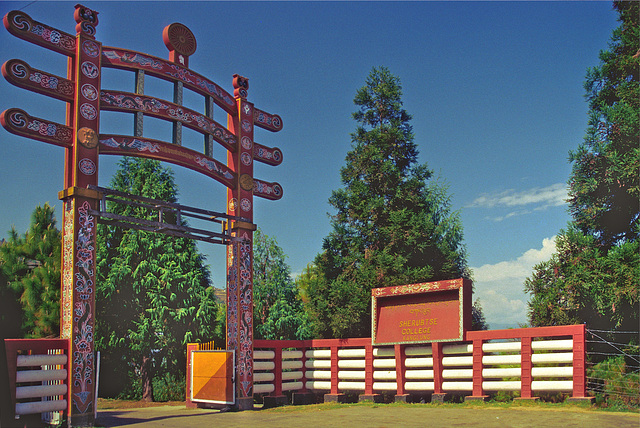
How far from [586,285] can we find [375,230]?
780 centimetres

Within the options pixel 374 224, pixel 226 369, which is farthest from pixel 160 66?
pixel 374 224

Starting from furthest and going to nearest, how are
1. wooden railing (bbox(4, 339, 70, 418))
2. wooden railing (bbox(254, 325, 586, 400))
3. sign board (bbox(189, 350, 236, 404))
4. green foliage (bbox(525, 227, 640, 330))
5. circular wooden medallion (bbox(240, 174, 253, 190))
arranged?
circular wooden medallion (bbox(240, 174, 253, 190)) < sign board (bbox(189, 350, 236, 404)) < green foliage (bbox(525, 227, 640, 330)) < wooden railing (bbox(254, 325, 586, 400)) < wooden railing (bbox(4, 339, 70, 418))

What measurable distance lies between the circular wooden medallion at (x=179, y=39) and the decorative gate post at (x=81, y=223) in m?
2.07

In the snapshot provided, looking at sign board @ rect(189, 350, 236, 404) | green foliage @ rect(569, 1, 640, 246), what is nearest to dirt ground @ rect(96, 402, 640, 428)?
sign board @ rect(189, 350, 236, 404)

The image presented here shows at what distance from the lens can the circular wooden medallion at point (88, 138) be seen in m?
13.0

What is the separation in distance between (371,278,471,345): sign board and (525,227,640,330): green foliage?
2.56 metres

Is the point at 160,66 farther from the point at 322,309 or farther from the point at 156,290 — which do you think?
the point at 156,290

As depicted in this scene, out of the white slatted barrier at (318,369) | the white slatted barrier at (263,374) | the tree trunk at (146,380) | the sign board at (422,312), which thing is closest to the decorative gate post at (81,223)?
the white slatted barrier at (263,374)

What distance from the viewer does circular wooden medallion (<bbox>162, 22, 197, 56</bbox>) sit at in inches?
606

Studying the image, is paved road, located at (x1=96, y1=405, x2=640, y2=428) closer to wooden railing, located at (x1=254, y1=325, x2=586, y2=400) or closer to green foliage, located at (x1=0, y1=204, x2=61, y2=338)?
wooden railing, located at (x1=254, y1=325, x2=586, y2=400)

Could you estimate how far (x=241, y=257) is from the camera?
1636cm

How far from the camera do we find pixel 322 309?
2003 centimetres

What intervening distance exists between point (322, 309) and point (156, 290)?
7.56 metres

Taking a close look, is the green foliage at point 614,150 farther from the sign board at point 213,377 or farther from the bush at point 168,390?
the bush at point 168,390
